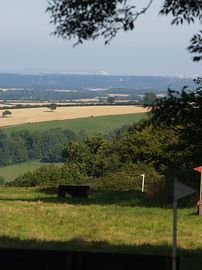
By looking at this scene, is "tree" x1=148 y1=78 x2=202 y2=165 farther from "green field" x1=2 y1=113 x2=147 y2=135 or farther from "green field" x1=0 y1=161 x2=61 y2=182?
"green field" x1=2 y1=113 x2=147 y2=135

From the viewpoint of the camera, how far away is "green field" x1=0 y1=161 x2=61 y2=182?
297ft

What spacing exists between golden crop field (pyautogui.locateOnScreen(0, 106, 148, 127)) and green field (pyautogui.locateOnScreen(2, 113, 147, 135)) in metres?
3.52

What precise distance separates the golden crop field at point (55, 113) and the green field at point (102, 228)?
4369 inches

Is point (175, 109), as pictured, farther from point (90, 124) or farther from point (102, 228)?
point (90, 124)

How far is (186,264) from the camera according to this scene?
10.2 m

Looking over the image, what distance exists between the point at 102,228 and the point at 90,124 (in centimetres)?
11180

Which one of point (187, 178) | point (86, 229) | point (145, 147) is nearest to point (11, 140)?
point (145, 147)

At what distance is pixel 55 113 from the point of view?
14400cm

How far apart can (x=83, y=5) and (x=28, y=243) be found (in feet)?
20.0

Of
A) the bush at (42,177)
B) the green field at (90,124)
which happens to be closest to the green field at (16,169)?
the green field at (90,124)

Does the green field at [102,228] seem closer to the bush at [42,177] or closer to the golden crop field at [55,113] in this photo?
the bush at [42,177]

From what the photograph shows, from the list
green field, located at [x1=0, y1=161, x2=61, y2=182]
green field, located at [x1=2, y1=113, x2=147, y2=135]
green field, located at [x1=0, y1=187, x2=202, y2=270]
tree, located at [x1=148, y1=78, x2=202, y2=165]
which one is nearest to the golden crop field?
green field, located at [x1=2, y1=113, x2=147, y2=135]

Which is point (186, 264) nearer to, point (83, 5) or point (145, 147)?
point (83, 5)

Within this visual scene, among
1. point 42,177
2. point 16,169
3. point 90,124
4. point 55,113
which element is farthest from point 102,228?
point 55,113
